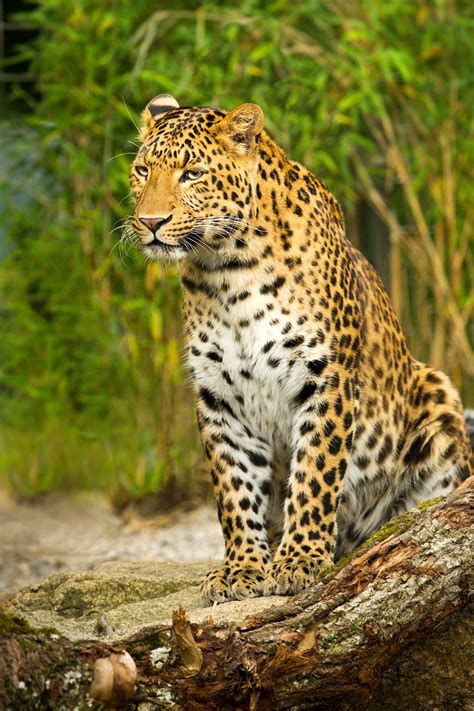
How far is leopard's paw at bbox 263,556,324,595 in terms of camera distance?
16.1 ft

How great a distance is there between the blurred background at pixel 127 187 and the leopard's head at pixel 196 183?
3.54 m

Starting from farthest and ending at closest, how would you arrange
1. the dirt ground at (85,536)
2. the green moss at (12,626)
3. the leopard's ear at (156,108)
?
the dirt ground at (85,536) → the leopard's ear at (156,108) → the green moss at (12,626)

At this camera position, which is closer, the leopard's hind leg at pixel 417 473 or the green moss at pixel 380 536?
the green moss at pixel 380 536

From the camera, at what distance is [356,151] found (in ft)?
36.5

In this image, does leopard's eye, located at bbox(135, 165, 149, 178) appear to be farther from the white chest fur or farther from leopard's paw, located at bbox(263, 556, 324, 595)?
leopard's paw, located at bbox(263, 556, 324, 595)

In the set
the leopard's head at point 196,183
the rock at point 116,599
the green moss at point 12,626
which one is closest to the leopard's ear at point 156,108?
the leopard's head at point 196,183

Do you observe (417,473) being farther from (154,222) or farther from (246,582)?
(154,222)

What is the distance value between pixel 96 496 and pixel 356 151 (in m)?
4.05

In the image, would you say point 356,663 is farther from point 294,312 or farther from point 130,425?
point 130,425

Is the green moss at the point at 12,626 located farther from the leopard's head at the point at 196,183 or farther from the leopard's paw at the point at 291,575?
the leopard's head at the point at 196,183

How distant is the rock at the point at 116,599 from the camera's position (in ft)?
16.3

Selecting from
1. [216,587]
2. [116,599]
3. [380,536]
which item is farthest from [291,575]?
[116,599]

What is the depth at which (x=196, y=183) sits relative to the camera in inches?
198

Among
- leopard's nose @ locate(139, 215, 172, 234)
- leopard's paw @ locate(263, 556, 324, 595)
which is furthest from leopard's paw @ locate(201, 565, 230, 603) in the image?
leopard's nose @ locate(139, 215, 172, 234)
